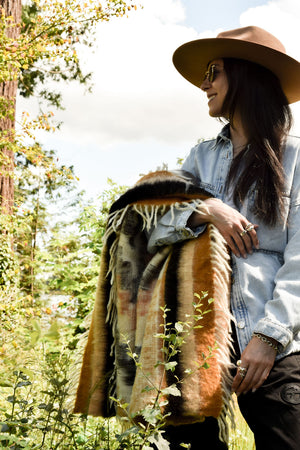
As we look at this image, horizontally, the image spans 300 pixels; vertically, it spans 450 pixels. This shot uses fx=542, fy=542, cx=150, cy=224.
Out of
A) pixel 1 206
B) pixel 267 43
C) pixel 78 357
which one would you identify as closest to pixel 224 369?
pixel 78 357

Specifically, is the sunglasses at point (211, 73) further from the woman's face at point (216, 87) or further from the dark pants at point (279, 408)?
the dark pants at point (279, 408)

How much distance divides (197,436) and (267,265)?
27.4 inches

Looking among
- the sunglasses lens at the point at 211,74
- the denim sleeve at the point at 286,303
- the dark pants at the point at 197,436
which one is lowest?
the dark pants at the point at 197,436

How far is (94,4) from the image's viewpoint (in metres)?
8.45

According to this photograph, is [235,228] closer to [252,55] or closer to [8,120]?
[252,55]

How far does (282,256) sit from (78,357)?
3.48 ft

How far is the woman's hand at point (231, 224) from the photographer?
2018 millimetres

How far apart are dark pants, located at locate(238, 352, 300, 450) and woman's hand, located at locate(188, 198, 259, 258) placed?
43cm

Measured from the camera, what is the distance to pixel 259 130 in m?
2.20

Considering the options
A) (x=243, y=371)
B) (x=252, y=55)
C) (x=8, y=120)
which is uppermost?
(x=8, y=120)

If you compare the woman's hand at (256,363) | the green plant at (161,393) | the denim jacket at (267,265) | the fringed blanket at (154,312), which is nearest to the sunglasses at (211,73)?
the denim jacket at (267,265)

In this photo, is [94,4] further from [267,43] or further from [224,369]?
[224,369]

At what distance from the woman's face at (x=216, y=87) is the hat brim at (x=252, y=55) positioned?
0.22 ft

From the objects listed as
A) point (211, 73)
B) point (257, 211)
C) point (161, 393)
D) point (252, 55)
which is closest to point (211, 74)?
point (211, 73)
